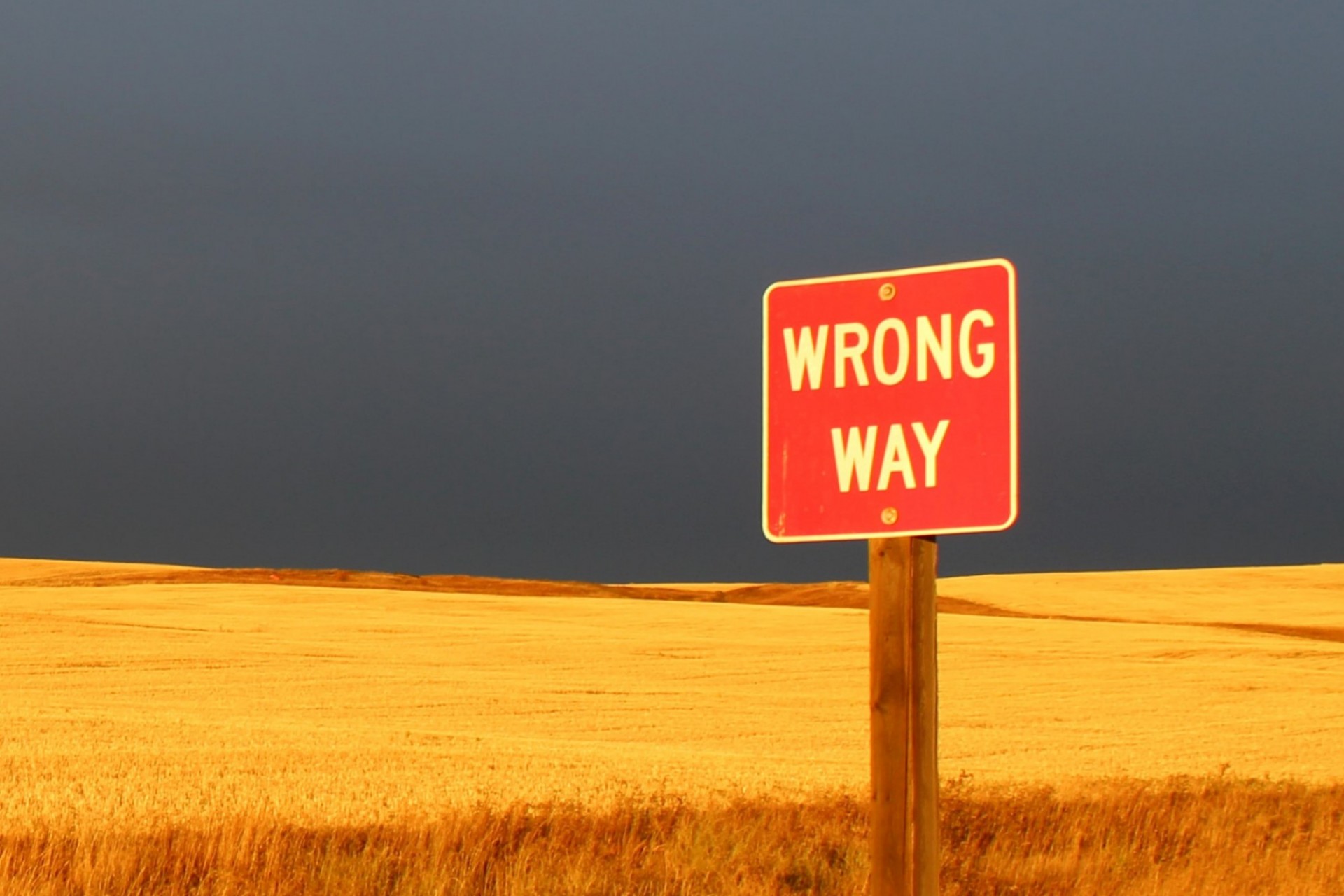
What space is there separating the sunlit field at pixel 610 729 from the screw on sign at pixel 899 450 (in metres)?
3.59

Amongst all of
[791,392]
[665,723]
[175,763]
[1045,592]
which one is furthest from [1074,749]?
[1045,592]

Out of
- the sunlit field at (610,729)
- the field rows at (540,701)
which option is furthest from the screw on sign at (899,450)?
the field rows at (540,701)

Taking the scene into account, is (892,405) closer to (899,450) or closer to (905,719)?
(899,450)

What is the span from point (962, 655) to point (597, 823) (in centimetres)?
2369

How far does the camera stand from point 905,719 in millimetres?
4094

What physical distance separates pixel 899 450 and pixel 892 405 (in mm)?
111

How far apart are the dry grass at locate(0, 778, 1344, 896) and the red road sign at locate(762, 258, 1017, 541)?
3867mm

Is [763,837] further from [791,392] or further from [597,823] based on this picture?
[791,392]

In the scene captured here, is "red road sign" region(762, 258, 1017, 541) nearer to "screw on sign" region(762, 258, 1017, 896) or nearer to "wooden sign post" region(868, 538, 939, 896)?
"screw on sign" region(762, 258, 1017, 896)

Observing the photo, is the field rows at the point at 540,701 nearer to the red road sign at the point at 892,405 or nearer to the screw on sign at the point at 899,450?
the screw on sign at the point at 899,450

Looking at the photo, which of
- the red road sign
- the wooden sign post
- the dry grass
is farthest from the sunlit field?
the red road sign

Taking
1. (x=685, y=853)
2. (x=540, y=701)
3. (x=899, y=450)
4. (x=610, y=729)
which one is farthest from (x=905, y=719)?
(x=540, y=701)

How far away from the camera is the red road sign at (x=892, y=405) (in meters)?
3.80

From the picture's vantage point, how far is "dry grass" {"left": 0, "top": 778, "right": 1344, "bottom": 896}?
7402 millimetres
